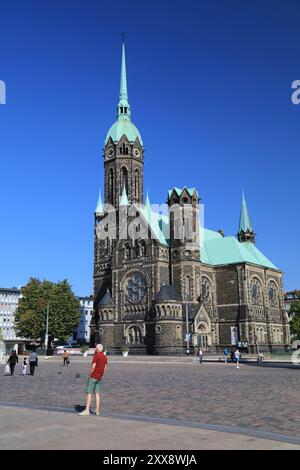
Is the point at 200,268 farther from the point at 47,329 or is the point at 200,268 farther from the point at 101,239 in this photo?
the point at 47,329

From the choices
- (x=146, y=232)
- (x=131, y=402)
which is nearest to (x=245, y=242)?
(x=146, y=232)

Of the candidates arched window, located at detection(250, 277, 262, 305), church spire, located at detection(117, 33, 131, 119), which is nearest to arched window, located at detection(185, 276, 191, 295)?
arched window, located at detection(250, 277, 262, 305)

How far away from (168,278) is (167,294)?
5.27 m

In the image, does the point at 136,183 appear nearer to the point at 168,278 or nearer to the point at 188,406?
the point at 168,278

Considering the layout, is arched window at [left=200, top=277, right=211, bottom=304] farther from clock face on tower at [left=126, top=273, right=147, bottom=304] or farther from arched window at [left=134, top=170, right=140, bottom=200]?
arched window at [left=134, top=170, right=140, bottom=200]

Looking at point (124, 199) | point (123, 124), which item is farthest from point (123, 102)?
point (124, 199)

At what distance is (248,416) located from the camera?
1309cm

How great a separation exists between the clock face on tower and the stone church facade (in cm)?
16

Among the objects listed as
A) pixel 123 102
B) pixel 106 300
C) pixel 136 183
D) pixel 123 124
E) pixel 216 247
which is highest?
pixel 123 102

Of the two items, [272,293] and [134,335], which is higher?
[272,293]

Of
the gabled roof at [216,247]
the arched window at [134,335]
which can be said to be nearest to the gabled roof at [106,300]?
the arched window at [134,335]

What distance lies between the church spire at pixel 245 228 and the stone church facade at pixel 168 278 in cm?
313

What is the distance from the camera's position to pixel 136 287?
79.4m

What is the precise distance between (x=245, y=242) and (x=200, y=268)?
807 inches
